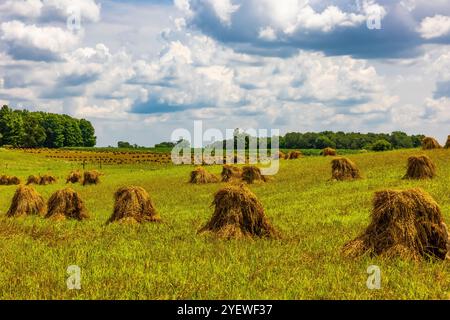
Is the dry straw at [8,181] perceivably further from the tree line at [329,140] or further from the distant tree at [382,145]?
the tree line at [329,140]

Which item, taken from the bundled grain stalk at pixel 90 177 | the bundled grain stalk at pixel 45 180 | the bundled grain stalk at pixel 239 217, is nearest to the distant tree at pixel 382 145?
the bundled grain stalk at pixel 90 177

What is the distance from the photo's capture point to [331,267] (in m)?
12.1

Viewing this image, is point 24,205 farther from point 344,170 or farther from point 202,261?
point 344,170

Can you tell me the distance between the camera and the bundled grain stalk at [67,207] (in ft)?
76.9

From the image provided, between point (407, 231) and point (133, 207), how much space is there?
11.2 m

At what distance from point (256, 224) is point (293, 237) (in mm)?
1206

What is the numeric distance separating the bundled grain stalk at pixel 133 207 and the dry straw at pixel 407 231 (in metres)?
9.58

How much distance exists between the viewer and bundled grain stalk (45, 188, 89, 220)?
76.9 feet

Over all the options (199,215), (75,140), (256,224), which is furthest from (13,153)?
(256,224)

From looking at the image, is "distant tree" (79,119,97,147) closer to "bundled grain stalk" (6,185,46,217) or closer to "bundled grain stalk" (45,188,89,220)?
"bundled grain stalk" (6,185,46,217)

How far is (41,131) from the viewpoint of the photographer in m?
155

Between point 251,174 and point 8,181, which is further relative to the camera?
point 8,181

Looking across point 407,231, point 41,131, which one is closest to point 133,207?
point 407,231
